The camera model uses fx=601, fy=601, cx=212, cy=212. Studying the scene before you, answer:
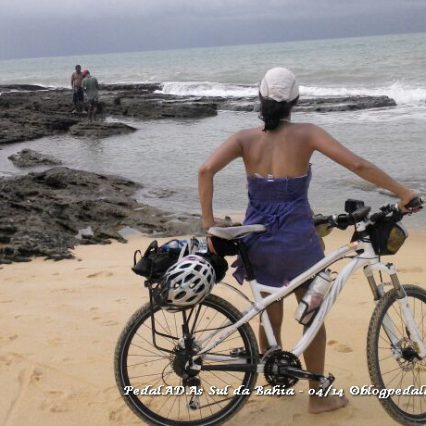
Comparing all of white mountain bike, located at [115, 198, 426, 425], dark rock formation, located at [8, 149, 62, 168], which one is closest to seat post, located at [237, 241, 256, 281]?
white mountain bike, located at [115, 198, 426, 425]

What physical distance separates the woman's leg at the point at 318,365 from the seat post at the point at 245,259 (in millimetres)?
259

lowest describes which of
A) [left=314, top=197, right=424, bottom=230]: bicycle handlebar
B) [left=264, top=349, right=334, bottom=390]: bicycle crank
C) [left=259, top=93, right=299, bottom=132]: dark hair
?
[left=264, top=349, right=334, bottom=390]: bicycle crank

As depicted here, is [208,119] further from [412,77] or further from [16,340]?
[16,340]

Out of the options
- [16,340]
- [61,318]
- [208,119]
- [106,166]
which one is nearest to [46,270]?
[61,318]

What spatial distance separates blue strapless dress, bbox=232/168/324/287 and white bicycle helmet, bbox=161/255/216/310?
30cm

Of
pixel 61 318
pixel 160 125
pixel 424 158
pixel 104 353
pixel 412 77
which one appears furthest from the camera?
pixel 412 77

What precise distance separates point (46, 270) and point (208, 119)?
56.3 ft

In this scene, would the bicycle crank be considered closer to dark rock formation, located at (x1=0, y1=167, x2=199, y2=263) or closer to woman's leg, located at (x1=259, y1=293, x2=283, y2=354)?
woman's leg, located at (x1=259, y1=293, x2=283, y2=354)

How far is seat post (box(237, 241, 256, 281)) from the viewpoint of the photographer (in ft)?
9.14

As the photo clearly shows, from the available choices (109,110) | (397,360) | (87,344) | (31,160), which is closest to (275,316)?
(397,360)

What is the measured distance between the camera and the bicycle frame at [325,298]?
9.05ft

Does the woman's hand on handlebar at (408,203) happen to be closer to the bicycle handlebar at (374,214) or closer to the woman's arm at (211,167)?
the bicycle handlebar at (374,214)

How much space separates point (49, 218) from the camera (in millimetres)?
7695

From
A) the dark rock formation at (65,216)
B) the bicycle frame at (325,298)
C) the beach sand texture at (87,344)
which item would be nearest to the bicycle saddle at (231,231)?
the bicycle frame at (325,298)
